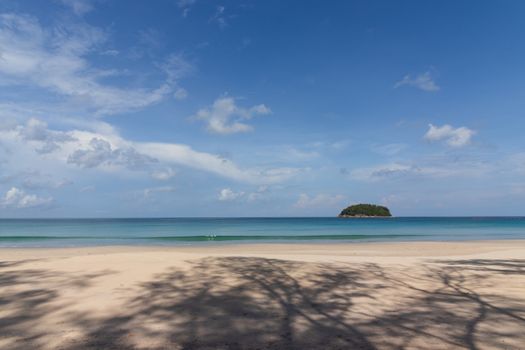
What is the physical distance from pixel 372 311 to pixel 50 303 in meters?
4.93

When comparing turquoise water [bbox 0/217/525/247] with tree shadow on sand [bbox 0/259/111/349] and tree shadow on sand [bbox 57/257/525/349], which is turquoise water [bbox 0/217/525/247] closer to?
tree shadow on sand [bbox 0/259/111/349]

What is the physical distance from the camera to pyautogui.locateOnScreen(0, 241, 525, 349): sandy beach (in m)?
4.27

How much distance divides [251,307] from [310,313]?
3.04ft

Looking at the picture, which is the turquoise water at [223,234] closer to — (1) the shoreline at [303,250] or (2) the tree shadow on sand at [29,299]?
(1) the shoreline at [303,250]

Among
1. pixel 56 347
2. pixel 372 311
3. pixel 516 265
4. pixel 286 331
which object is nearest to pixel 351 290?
pixel 372 311

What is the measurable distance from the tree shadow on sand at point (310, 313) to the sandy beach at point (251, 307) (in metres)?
0.02

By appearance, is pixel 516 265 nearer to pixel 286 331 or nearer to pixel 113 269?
pixel 286 331

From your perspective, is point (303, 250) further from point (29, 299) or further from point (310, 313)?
point (29, 299)

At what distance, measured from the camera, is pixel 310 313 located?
213 inches

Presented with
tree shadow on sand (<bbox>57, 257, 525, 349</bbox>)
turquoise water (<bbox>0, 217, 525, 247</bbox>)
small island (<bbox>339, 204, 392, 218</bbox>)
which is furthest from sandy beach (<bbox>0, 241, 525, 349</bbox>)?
small island (<bbox>339, 204, 392, 218</bbox>)

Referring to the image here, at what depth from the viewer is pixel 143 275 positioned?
7660 millimetres

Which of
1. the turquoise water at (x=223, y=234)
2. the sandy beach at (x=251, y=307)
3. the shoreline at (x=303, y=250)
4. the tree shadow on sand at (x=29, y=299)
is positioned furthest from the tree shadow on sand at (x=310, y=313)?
the turquoise water at (x=223, y=234)

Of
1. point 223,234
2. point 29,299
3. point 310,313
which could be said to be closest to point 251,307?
point 310,313

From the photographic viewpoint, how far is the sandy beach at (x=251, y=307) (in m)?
4.27
